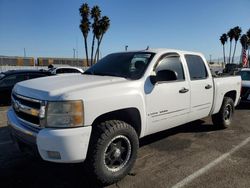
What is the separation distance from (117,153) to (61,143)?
0.91 m

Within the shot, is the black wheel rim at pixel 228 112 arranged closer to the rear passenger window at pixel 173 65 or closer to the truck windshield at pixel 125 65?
the rear passenger window at pixel 173 65

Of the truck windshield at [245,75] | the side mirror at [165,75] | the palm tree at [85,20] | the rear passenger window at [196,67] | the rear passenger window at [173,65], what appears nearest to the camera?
the side mirror at [165,75]

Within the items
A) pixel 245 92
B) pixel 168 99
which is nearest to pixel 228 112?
pixel 168 99

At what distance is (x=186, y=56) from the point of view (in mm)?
5051

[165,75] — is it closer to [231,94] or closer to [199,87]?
[199,87]

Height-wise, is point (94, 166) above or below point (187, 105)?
below

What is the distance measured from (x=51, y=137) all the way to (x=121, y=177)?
47.1 inches

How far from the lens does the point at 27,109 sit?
3.29 metres

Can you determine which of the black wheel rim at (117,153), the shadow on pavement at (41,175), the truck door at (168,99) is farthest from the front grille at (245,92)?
the shadow on pavement at (41,175)

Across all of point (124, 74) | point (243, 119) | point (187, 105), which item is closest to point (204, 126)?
point (243, 119)

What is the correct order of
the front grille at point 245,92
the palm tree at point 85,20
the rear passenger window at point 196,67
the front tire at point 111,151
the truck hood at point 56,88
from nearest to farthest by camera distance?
the truck hood at point 56,88 < the front tire at point 111,151 < the rear passenger window at point 196,67 < the front grille at point 245,92 < the palm tree at point 85,20

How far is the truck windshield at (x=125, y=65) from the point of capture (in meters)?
4.14

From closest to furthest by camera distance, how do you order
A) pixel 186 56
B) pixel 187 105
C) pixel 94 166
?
pixel 94 166
pixel 187 105
pixel 186 56

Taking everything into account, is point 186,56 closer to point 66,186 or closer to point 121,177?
point 121,177
